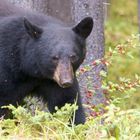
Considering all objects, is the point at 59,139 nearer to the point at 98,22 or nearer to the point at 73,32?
the point at 73,32

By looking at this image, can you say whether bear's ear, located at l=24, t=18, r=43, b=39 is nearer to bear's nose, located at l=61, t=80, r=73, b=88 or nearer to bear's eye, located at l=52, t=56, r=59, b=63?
bear's eye, located at l=52, t=56, r=59, b=63

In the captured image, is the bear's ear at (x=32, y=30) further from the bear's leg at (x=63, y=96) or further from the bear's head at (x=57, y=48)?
the bear's leg at (x=63, y=96)

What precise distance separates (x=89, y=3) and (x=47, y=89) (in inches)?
64.3

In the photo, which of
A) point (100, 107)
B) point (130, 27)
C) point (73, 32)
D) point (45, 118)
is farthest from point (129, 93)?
point (130, 27)

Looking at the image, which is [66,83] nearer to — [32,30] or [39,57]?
[39,57]

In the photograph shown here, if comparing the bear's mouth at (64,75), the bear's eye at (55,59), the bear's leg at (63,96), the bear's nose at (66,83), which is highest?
the bear's eye at (55,59)

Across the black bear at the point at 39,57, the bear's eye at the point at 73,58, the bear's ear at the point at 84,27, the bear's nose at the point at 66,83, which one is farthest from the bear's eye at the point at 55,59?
the bear's ear at the point at 84,27

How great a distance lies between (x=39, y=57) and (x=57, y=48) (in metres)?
0.22

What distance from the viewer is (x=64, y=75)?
20.0ft

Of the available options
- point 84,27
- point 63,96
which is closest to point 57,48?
point 84,27

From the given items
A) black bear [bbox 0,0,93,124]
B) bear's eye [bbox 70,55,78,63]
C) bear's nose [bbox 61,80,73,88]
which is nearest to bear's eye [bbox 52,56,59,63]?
black bear [bbox 0,0,93,124]

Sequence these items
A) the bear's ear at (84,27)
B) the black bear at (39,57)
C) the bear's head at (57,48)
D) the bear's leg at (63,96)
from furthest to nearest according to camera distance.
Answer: the bear's leg at (63,96) < the bear's ear at (84,27) < the black bear at (39,57) < the bear's head at (57,48)

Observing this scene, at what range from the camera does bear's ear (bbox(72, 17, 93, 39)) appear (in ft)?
21.1

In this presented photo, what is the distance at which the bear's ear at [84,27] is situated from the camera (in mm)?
6418
